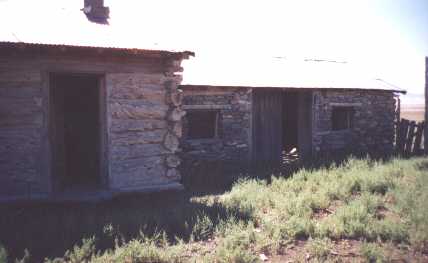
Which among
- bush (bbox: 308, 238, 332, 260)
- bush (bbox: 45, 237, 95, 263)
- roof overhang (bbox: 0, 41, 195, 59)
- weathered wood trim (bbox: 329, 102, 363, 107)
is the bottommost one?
bush (bbox: 308, 238, 332, 260)

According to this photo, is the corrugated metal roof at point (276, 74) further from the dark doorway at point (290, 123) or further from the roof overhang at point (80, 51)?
the roof overhang at point (80, 51)

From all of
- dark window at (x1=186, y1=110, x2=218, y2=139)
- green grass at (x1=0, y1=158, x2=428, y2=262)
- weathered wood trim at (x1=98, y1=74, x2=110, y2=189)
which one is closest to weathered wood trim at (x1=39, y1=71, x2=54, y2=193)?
weathered wood trim at (x1=98, y1=74, x2=110, y2=189)

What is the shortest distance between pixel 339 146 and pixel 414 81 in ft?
684

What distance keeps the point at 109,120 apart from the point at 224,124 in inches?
187

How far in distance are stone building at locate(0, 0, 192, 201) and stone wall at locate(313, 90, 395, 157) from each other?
7057 mm

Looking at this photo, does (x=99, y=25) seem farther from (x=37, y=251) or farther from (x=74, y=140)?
(x=37, y=251)

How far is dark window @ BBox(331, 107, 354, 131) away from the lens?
14094mm

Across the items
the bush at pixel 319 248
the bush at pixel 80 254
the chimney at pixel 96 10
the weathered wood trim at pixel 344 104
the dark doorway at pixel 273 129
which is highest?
the chimney at pixel 96 10

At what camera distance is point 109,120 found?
719 centimetres

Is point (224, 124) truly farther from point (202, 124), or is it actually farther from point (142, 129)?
point (142, 129)

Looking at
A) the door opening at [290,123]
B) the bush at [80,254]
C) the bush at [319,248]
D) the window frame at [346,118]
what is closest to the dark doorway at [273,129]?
the door opening at [290,123]

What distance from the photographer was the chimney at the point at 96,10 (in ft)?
31.0

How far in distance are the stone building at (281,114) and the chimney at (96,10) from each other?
2.72 m

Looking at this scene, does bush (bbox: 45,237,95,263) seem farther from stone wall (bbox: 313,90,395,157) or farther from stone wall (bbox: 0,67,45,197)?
stone wall (bbox: 313,90,395,157)
